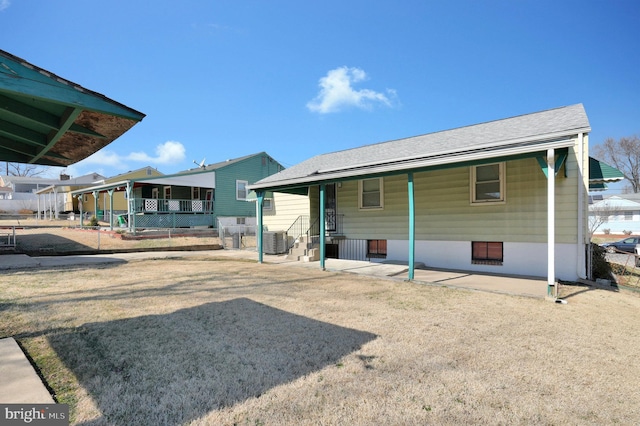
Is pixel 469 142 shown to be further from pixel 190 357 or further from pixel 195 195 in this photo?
pixel 195 195

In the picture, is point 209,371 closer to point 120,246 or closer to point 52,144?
point 52,144

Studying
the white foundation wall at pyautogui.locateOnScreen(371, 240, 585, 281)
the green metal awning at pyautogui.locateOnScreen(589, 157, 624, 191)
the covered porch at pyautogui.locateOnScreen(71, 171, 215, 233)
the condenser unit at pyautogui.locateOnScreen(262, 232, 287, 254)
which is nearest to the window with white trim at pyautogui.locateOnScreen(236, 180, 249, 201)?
the covered porch at pyautogui.locateOnScreen(71, 171, 215, 233)

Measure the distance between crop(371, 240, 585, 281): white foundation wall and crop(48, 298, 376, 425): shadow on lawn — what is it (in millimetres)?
6831

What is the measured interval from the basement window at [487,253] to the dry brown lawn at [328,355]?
292cm

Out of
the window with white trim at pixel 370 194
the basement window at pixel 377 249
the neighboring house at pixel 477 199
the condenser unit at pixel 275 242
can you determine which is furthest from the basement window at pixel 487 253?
the condenser unit at pixel 275 242

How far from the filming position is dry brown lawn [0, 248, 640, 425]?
2.53m

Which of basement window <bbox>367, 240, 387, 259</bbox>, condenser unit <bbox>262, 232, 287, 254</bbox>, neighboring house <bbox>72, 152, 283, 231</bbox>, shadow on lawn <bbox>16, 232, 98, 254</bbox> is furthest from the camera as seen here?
neighboring house <bbox>72, 152, 283, 231</bbox>

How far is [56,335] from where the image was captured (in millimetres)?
4039

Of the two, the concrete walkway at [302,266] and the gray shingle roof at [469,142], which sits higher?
the gray shingle roof at [469,142]

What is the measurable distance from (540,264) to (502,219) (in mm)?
1493

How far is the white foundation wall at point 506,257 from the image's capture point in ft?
27.2

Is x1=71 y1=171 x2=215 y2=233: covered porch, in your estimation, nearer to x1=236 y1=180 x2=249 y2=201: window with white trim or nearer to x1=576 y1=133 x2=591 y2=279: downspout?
x1=236 y1=180 x2=249 y2=201: window with white trim

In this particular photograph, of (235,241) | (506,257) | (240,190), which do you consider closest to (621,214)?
(506,257)

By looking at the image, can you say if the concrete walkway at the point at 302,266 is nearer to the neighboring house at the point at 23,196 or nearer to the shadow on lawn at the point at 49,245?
the shadow on lawn at the point at 49,245
